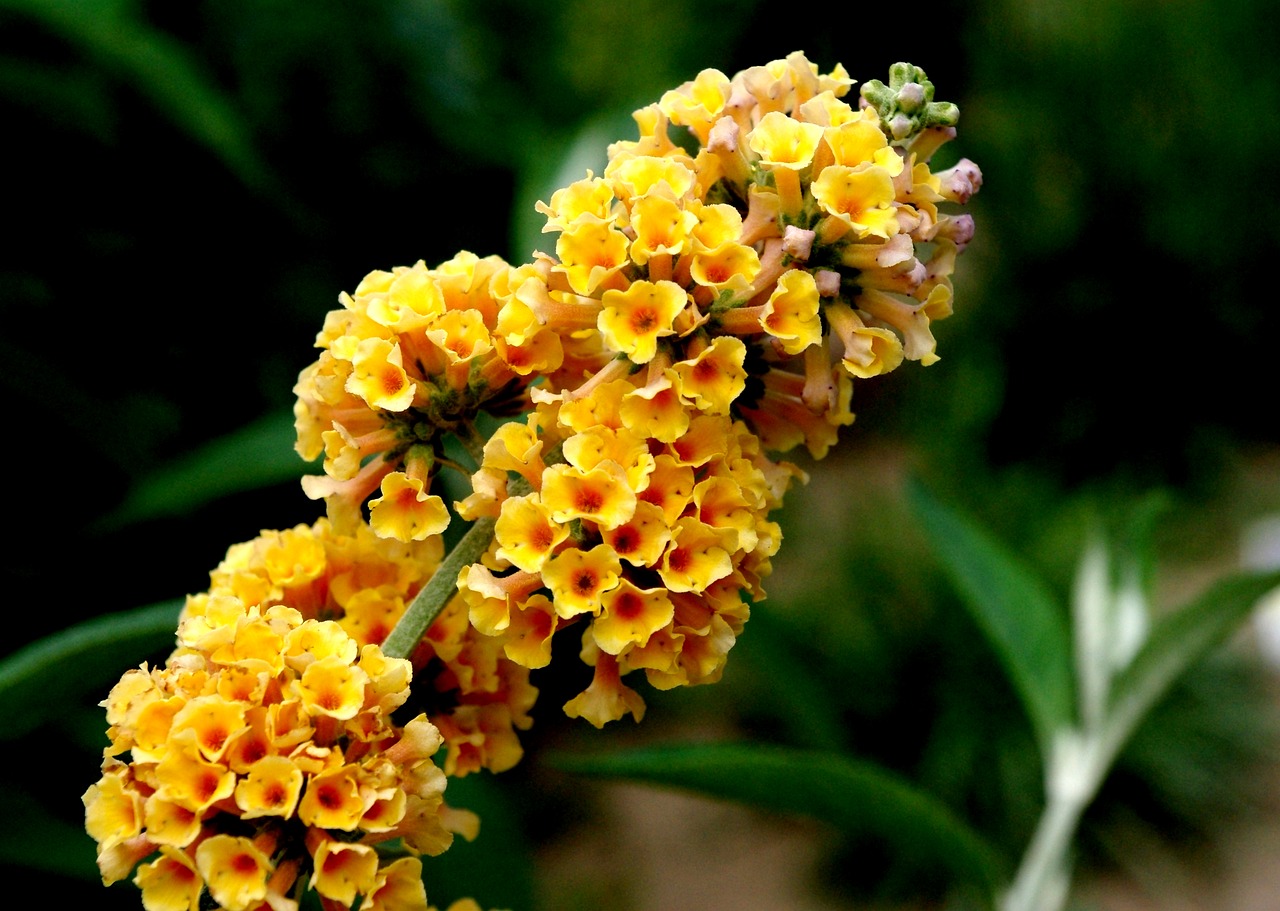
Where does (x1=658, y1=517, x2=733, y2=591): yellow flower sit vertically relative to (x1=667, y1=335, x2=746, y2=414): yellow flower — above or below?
below

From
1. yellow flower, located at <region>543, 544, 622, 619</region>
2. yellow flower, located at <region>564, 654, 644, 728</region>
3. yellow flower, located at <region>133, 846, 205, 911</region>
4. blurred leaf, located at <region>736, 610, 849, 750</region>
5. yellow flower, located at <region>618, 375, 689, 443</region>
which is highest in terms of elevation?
blurred leaf, located at <region>736, 610, 849, 750</region>

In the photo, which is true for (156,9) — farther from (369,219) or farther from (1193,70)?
(1193,70)

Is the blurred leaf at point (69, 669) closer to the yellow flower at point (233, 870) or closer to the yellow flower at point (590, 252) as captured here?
the yellow flower at point (233, 870)

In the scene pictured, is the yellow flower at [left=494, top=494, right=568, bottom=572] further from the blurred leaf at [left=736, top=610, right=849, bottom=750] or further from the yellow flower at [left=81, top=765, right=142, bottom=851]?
the blurred leaf at [left=736, top=610, right=849, bottom=750]

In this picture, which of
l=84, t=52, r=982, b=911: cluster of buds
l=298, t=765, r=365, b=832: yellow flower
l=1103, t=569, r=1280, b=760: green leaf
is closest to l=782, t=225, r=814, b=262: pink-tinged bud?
l=84, t=52, r=982, b=911: cluster of buds

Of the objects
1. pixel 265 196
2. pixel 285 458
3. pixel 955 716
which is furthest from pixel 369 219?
pixel 955 716

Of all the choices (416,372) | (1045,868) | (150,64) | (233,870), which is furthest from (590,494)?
(150,64)
